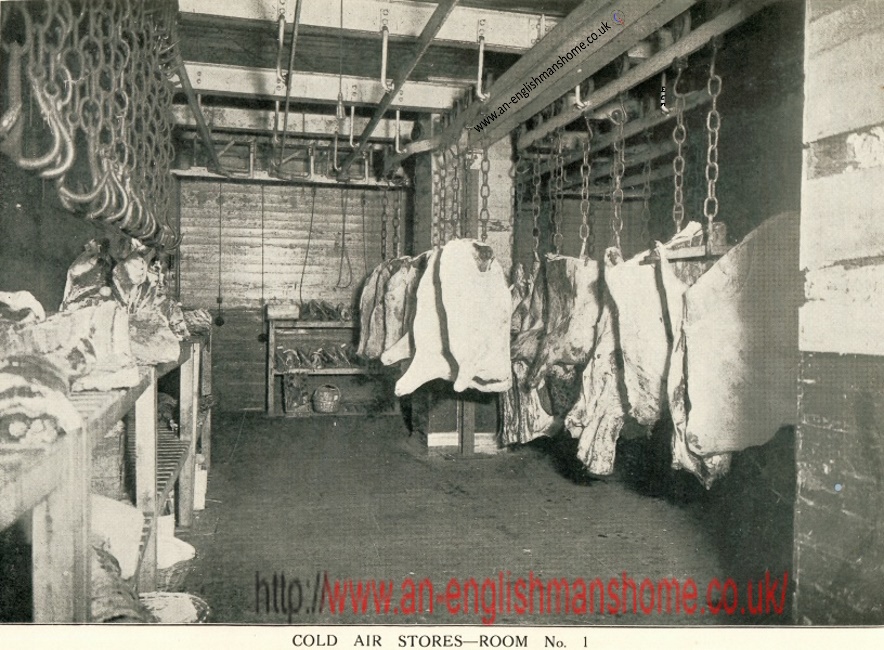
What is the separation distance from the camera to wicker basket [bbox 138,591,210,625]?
225cm

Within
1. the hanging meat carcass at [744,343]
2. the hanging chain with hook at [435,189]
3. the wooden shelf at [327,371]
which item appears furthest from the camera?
the wooden shelf at [327,371]

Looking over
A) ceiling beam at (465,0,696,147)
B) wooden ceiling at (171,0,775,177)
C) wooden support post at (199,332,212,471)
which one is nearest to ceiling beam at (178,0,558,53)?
wooden ceiling at (171,0,775,177)

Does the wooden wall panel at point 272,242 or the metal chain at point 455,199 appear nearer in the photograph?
the metal chain at point 455,199

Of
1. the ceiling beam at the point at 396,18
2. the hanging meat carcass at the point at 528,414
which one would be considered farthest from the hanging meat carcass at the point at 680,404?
the ceiling beam at the point at 396,18

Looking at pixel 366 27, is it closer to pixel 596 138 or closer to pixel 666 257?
pixel 666 257

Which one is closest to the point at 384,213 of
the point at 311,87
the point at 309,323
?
the point at 309,323

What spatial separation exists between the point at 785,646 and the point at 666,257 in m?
1.74

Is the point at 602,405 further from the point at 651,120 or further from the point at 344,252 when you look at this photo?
the point at 344,252

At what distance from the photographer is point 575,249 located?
370 inches

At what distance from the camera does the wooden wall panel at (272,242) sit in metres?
8.14

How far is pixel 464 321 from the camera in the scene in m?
3.78

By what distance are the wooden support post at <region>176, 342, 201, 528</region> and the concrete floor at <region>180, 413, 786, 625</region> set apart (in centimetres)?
14

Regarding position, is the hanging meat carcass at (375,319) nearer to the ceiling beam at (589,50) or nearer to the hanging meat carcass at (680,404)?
the ceiling beam at (589,50)

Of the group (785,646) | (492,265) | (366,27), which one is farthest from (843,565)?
(366,27)
